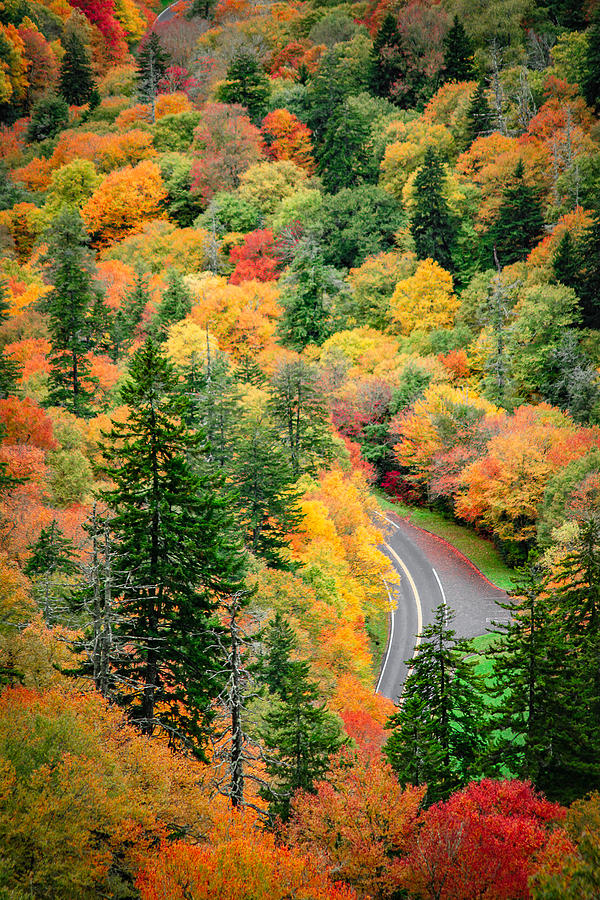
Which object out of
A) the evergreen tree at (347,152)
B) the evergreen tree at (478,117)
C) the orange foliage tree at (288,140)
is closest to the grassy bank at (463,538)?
the evergreen tree at (347,152)

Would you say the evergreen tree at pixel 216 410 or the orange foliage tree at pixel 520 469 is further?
the orange foliage tree at pixel 520 469

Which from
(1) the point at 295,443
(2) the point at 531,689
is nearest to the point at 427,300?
(1) the point at 295,443

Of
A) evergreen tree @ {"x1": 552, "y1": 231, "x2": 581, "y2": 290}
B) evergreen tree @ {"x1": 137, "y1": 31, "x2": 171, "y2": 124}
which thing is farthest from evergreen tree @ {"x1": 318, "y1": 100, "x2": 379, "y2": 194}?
evergreen tree @ {"x1": 137, "y1": 31, "x2": 171, "y2": 124}

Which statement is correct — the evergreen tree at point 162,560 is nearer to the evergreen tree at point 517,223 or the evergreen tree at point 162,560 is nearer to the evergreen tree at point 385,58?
the evergreen tree at point 517,223

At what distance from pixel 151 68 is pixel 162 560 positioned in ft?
361

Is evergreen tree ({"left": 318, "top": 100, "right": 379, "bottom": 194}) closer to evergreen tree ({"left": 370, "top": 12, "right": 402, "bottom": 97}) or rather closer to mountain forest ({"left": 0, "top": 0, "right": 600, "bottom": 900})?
mountain forest ({"left": 0, "top": 0, "right": 600, "bottom": 900})

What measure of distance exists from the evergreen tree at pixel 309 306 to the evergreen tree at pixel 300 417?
61.8ft

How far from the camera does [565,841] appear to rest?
1566cm

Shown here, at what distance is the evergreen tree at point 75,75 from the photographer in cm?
11388

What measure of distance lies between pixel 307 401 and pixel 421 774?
29280mm

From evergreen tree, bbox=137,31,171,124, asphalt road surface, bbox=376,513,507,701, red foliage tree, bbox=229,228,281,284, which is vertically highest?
evergreen tree, bbox=137,31,171,124

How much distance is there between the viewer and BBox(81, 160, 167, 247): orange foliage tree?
3457 inches

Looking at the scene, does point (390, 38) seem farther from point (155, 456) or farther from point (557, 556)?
point (155, 456)

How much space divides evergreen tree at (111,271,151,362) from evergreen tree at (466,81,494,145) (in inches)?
1536
